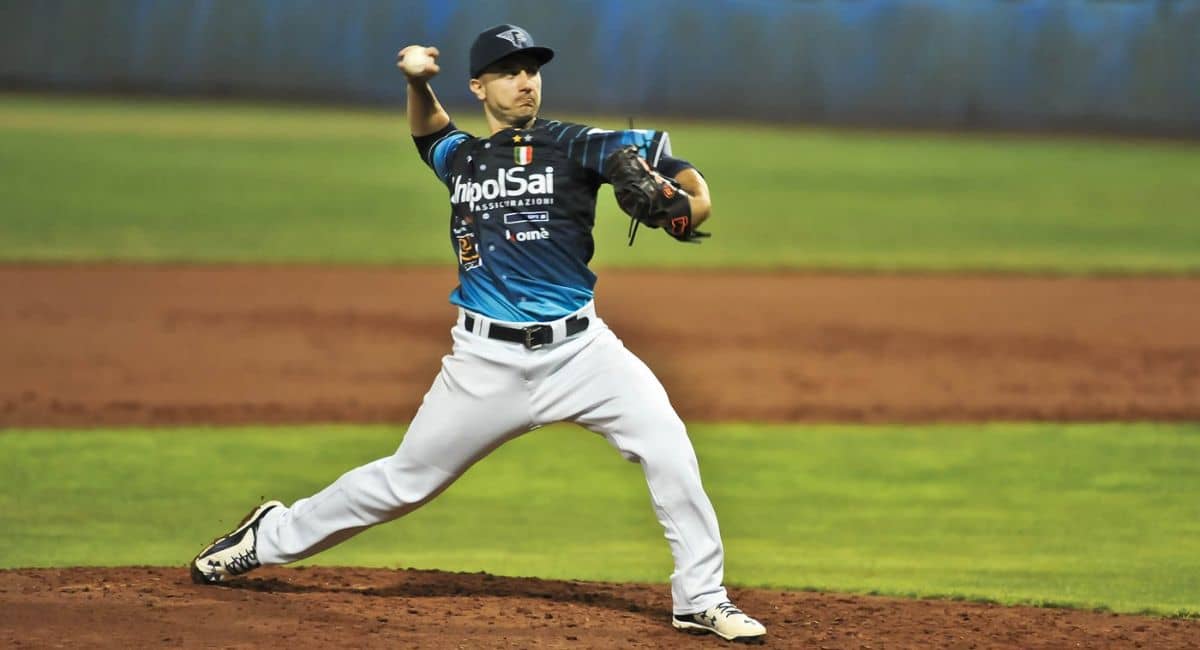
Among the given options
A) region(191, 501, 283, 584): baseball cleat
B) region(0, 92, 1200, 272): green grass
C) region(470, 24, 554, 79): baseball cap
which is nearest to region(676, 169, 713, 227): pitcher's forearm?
region(470, 24, 554, 79): baseball cap

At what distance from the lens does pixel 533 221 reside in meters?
4.94

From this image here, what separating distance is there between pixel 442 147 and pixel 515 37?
0.52 m

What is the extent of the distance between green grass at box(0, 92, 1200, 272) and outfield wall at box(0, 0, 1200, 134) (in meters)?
0.72

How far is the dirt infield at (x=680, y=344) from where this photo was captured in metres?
10.3

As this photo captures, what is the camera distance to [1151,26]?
2788cm

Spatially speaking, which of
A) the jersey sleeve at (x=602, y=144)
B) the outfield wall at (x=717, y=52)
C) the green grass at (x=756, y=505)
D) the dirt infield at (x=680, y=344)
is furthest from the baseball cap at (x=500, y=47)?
the outfield wall at (x=717, y=52)

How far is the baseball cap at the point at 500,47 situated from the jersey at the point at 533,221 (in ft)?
0.73

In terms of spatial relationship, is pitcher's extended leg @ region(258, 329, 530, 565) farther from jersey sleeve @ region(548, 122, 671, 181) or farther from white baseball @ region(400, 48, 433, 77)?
white baseball @ region(400, 48, 433, 77)

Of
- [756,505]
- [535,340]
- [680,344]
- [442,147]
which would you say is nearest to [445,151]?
[442,147]

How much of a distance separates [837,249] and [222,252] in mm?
6944

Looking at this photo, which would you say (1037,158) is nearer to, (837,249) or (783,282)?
(837,249)

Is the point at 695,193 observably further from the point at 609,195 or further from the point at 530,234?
the point at 609,195

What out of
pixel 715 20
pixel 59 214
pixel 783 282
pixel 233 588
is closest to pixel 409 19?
pixel 715 20

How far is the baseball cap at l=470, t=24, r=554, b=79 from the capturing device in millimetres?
4918
